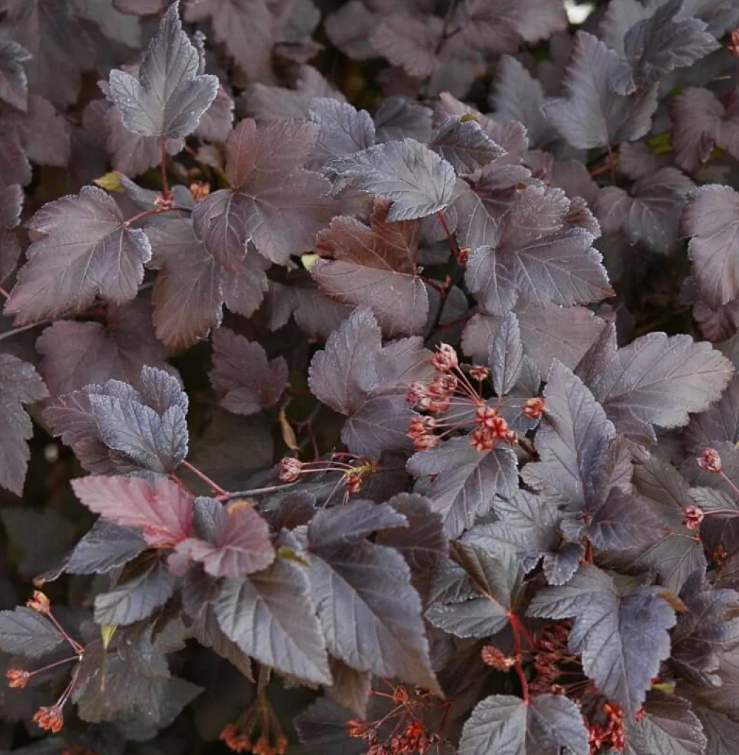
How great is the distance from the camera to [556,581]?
0.63 metres

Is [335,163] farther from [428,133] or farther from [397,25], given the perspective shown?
[397,25]

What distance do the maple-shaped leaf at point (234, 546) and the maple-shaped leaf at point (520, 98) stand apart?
709 millimetres

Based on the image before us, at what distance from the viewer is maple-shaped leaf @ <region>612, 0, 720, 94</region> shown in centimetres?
94

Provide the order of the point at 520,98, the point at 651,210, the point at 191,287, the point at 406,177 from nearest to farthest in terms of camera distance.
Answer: the point at 406,177, the point at 191,287, the point at 651,210, the point at 520,98

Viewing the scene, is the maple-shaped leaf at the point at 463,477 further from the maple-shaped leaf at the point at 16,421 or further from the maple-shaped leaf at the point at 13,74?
the maple-shaped leaf at the point at 13,74

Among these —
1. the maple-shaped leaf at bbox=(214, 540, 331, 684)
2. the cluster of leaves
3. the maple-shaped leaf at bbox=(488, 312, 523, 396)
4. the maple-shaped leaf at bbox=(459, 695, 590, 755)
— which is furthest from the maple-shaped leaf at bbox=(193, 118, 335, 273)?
the maple-shaped leaf at bbox=(459, 695, 590, 755)

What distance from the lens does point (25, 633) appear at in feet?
2.71

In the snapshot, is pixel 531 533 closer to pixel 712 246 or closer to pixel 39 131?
pixel 712 246

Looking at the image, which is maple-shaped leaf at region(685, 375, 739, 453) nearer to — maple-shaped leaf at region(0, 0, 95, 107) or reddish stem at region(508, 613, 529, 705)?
reddish stem at region(508, 613, 529, 705)

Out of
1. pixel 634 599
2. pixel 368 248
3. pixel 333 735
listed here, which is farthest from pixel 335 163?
pixel 333 735

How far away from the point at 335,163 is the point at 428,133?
0.28 meters

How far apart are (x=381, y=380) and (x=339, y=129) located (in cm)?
30

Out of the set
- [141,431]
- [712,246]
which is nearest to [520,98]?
[712,246]

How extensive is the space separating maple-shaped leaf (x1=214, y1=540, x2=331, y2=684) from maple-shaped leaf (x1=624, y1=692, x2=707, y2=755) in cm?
27
